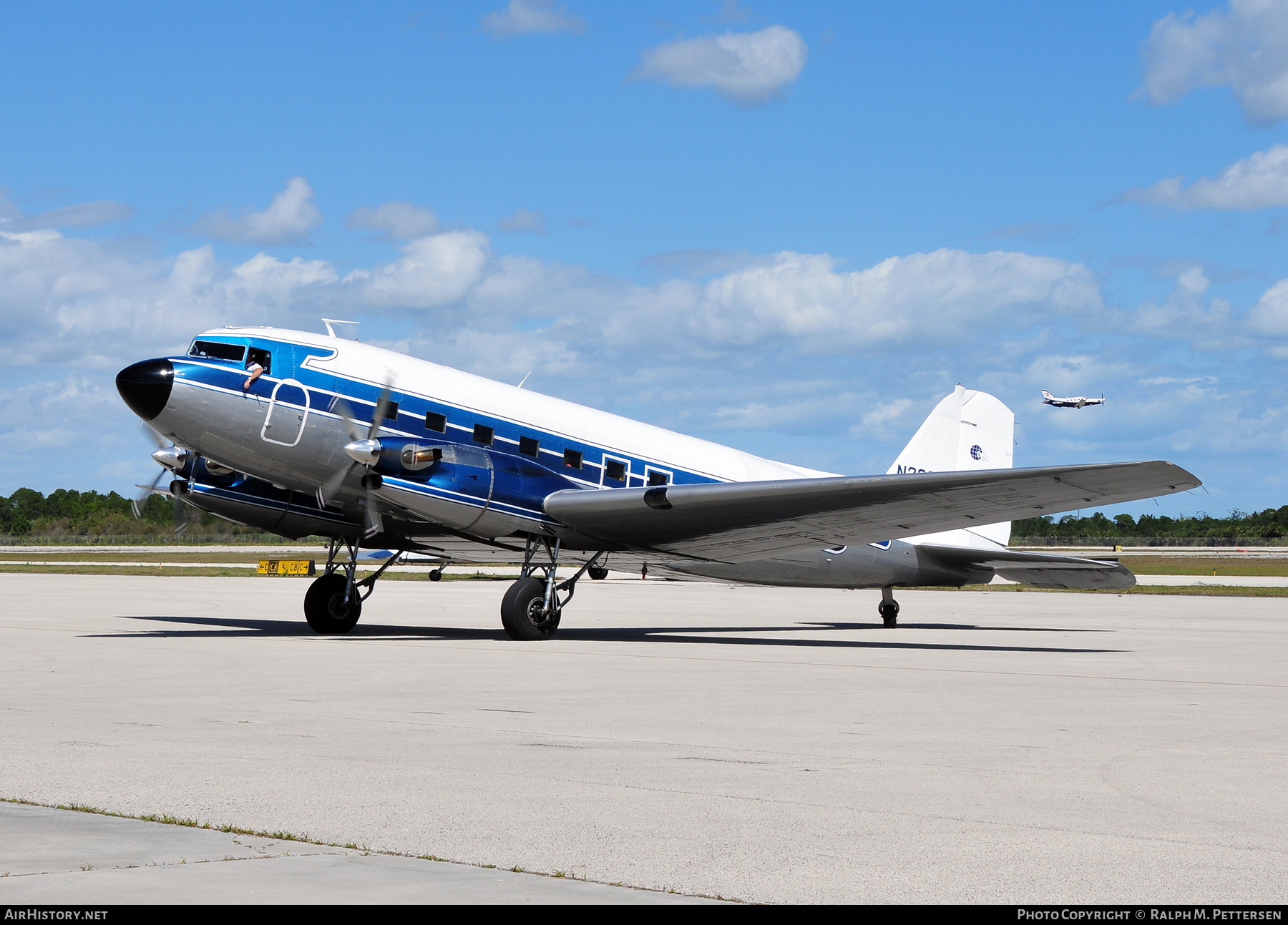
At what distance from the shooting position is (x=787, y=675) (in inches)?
662

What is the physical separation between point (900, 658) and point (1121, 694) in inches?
219

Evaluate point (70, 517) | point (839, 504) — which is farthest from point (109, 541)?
point (839, 504)

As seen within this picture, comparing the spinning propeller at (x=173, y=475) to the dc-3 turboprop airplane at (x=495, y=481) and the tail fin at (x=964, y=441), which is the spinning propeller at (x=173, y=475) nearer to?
the dc-3 turboprop airplane at (x=495, y=481)

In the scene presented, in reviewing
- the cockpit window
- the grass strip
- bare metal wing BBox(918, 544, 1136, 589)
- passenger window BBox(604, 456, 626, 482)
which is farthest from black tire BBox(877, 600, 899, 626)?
the grass strip

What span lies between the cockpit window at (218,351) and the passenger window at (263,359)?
12cm

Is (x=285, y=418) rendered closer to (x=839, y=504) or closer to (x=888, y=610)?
(x=839, y=504)

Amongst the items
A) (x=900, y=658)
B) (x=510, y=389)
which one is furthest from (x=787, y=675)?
(x=510, y=389)

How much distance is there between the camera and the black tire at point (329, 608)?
25.0 meters

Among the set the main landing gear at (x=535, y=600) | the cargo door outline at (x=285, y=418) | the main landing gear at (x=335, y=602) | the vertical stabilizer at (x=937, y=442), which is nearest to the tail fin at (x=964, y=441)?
the vertical stabilizer at (x=937, y=442)

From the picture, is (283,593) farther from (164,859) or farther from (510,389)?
(164,859)

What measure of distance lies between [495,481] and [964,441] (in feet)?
41.1

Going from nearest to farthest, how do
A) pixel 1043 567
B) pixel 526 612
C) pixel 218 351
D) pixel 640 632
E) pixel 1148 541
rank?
pixel 218 351 → pixel 526 612 → pixel 640 632 → pixel 1043 567 → pixel 1148 541

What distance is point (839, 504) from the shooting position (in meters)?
22.0

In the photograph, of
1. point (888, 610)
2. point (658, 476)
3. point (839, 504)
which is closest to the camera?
point (839, 504)
